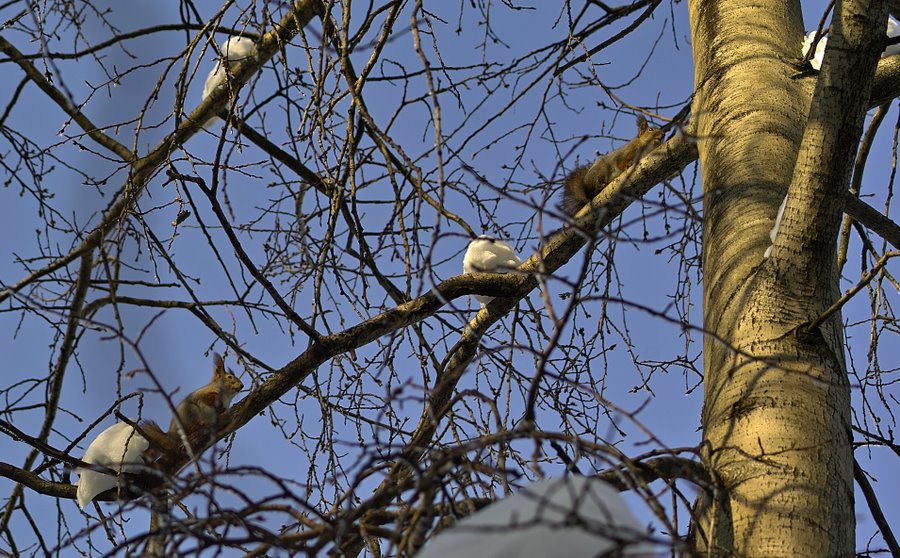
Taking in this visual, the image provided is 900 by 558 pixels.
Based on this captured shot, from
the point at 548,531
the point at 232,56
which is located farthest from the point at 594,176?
the point at 548,531

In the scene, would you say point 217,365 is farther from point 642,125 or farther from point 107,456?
point 642,125

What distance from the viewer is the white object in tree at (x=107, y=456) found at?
2.13m

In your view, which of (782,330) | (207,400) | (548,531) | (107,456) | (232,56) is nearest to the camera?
(548,531)

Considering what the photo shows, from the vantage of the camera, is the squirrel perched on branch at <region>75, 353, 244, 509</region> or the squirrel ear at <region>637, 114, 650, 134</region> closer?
the squirrel perched on branch at <region>75, 353, 244, 509</region>

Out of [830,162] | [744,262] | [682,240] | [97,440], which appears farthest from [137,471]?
[682,240]

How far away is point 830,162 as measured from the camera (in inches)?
59.2

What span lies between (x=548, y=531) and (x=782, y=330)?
83 centimetres

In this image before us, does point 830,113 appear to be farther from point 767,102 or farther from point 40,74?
point 40,74

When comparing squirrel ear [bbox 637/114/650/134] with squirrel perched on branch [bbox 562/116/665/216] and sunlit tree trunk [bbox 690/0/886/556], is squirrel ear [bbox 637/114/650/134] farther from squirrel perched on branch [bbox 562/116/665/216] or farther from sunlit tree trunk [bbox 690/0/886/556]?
sunlit tree trunk [bbox 690/0/886/556]

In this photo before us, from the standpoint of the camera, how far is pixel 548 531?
34.2 inches

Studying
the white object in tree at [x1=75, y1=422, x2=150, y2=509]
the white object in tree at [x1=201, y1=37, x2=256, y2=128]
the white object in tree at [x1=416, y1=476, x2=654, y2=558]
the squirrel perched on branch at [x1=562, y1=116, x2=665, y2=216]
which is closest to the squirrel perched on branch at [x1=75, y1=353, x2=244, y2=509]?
the white object in tree at [x1=75, y1=422, x2=150, y2=509]

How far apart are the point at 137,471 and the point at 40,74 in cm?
141

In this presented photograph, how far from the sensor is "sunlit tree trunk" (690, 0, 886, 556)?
1333 mm

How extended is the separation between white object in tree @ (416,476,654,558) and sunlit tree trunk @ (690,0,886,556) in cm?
36
